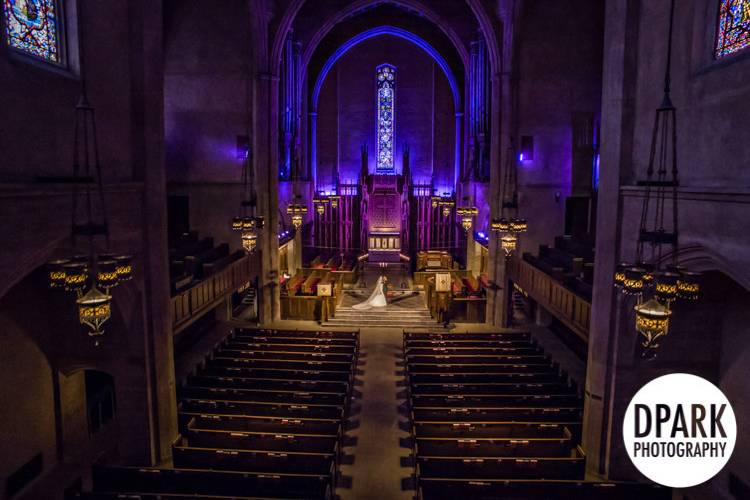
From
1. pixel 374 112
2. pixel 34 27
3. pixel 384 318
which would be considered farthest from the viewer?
pixel 374 112

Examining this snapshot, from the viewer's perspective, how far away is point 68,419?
40.0 ft

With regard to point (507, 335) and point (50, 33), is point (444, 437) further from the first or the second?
point (50, 33)

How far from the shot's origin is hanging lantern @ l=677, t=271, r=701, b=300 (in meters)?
7.05

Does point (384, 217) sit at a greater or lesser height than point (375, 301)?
greater

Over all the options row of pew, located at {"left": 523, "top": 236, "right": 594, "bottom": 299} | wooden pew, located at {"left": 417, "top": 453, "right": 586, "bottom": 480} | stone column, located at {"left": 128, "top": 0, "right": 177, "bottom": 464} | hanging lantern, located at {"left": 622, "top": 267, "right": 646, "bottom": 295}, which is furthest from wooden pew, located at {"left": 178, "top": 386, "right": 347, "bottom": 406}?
hanging lantern, located at {"left": 622, "top": 267, "right": 646, "bottom": 295}

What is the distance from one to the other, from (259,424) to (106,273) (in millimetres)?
6198

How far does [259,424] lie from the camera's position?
12.1 metres

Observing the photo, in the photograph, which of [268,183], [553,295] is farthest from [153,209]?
[553,295]

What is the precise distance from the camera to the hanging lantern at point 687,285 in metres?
7.05

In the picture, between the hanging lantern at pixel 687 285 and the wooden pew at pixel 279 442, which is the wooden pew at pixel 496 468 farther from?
the hanging lantern at pixel 687 285

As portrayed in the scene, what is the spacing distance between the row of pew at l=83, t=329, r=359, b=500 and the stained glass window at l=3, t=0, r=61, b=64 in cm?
761

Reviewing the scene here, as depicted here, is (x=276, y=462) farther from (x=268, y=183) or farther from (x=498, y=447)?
(x=268, y=183)

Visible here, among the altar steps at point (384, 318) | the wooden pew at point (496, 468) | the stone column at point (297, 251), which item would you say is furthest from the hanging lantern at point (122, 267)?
the stone column at point (297, 251)

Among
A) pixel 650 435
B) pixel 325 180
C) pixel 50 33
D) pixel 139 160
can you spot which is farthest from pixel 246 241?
pixel 325 180
